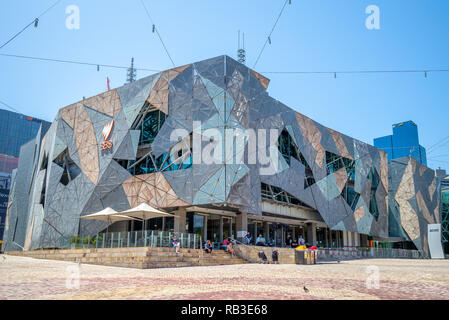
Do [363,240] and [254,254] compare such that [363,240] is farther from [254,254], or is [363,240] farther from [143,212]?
[143,212]

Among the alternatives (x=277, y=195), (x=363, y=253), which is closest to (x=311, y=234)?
(x=363, y=253)

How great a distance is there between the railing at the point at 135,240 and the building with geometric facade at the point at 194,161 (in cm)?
502

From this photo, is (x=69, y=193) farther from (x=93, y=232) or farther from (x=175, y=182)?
(x=175, y=182)

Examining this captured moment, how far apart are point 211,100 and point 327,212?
648 inches

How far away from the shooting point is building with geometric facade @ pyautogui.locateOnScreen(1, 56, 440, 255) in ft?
88.7

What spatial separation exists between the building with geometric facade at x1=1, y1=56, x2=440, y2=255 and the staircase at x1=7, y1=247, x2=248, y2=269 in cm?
539

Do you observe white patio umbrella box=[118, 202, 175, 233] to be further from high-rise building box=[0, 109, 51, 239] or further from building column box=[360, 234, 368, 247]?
high-rise building box=[0, 109, 51, 239]

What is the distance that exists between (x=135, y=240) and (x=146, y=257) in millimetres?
2720

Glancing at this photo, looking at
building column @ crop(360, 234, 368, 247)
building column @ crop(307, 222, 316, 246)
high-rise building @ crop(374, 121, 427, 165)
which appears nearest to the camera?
building column @ crop(307, 222, 316, 246)

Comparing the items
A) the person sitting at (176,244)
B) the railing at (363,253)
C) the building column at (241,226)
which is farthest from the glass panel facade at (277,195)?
the person sitting at (176,244)

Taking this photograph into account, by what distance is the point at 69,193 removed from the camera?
32.1 m

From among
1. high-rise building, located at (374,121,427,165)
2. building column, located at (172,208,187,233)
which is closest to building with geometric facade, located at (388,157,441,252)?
building column, located at (172,208,187,233)

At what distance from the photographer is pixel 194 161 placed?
26.8 m
